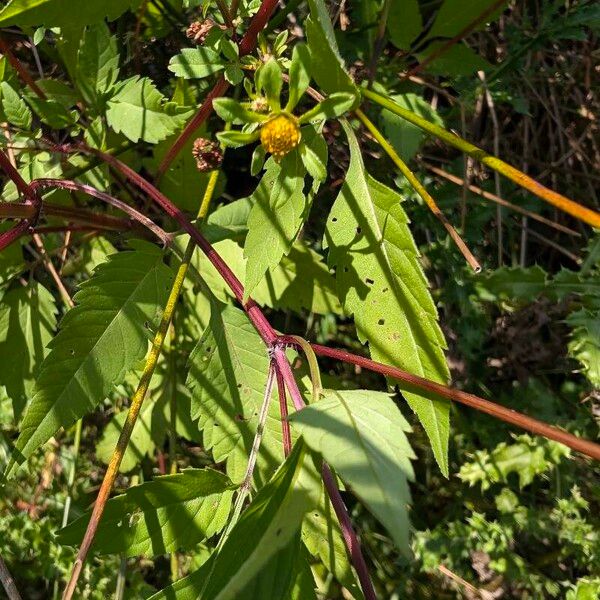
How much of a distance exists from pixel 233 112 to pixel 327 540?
89 cm

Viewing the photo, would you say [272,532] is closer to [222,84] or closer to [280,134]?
[280,134]

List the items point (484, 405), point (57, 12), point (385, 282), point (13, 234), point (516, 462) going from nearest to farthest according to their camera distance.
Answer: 1. point (484, 405)
2. point (57, 12)
3. point (385, 282)
4. point (13, 234)
5. point (516, 462)

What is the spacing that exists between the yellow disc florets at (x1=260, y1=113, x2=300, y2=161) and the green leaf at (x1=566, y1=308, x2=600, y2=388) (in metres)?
1.03

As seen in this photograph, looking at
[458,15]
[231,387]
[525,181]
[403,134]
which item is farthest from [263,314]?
[458,15]

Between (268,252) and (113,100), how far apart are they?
67 centimetres

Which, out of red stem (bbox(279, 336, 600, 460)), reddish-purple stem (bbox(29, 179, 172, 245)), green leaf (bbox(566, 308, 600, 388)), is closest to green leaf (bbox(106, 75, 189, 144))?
reddish-purple stem (bbox(29, 179, 172, 245))

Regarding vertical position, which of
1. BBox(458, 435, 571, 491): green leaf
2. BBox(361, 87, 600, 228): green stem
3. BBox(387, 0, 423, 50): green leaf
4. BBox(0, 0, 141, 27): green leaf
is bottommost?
BBox(458, 435, 571, 491): green leaf

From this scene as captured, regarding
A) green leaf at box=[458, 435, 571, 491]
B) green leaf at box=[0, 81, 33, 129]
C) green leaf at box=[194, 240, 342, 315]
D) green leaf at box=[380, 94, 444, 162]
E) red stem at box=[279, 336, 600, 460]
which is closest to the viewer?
red stem at box=[279, 336, 600, 460]

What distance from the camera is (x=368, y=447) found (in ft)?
2.76

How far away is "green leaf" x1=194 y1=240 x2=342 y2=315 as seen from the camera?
1.77 metres

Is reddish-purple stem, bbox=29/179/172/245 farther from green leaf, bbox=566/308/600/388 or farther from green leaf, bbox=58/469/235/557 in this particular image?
green leaf, bbox=566/308/600/388

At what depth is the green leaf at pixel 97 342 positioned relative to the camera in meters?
1.26

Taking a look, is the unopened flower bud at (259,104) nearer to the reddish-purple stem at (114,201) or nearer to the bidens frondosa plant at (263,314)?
the bidens frondosa plant at (263,314)

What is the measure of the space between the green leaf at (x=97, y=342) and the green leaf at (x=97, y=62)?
44 cm
